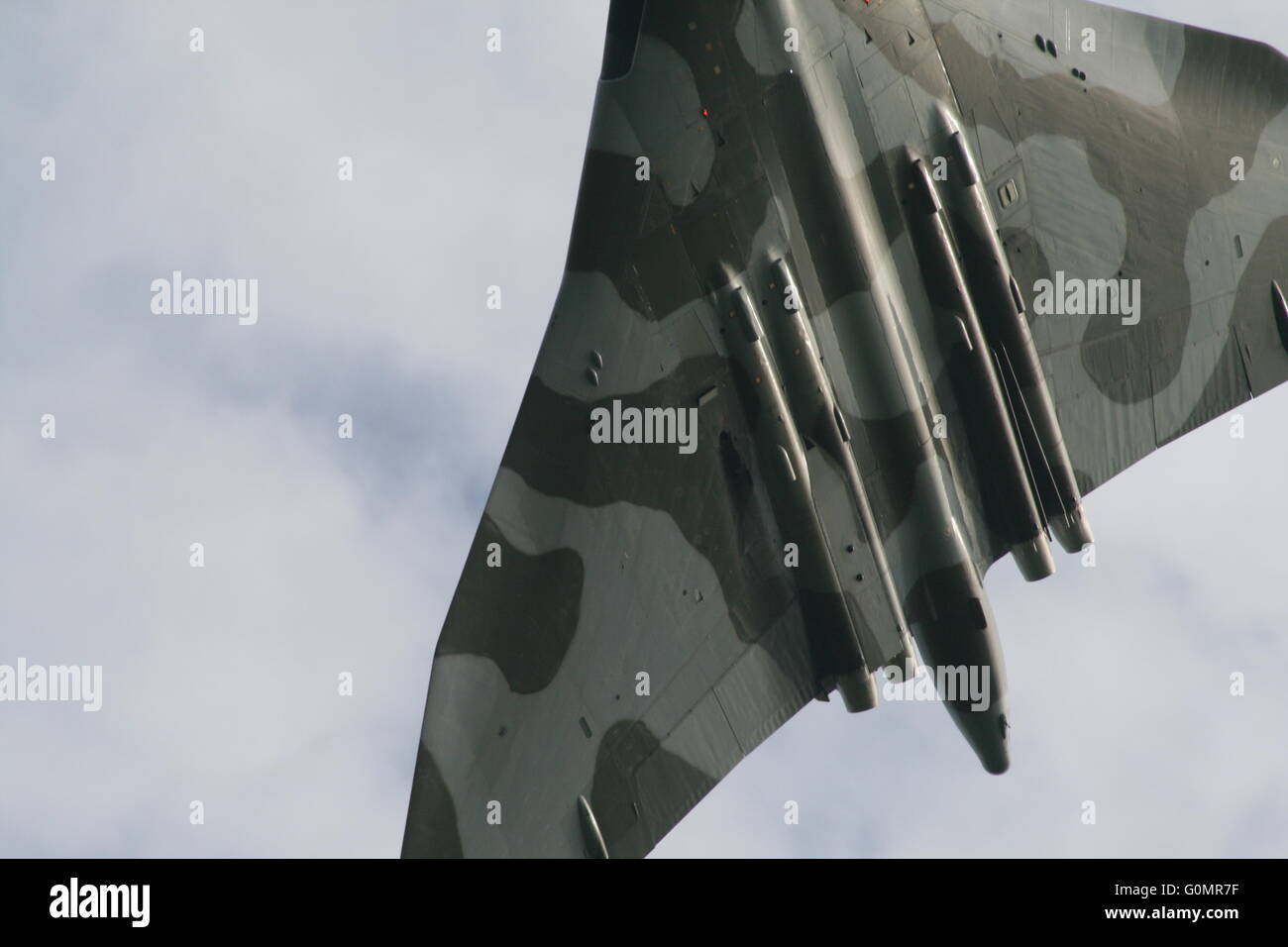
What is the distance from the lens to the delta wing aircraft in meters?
16.3

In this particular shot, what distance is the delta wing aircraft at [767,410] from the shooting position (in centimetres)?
1631

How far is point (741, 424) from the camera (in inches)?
669

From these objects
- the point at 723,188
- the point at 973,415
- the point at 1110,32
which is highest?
the point at 1110,32

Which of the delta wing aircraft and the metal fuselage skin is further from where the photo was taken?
the metal fuselage skin

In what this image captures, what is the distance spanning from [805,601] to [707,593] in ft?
4.20

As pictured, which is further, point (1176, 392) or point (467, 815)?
point (1176, 392)

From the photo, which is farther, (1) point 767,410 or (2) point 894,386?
(2) point 894,386

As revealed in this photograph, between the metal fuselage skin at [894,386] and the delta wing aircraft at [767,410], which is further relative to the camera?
the metal fuselage skin at [894,386]

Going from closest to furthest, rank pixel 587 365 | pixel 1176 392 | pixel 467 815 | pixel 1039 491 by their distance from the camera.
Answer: pixel 467 815 → pixel 587 365 → pixel 1039 491 → pixel 1176 392

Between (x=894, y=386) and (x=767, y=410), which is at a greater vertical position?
(x=894, y=386)

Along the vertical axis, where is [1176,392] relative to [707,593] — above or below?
above

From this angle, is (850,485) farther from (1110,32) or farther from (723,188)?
(1110,32)

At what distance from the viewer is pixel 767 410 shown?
16.6m

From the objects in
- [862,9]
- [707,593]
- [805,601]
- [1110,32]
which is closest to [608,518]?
[707,593]
